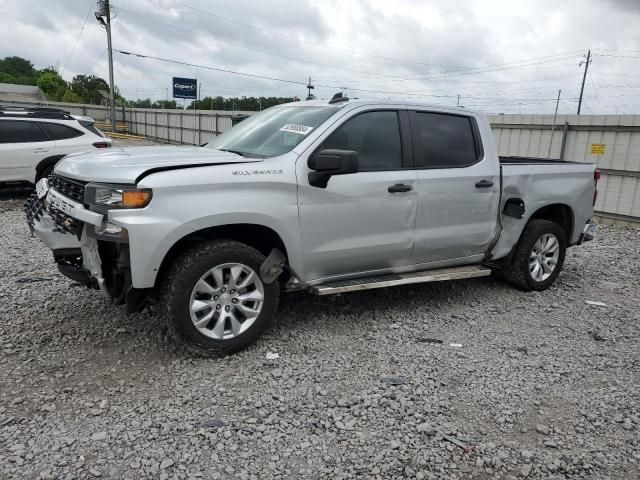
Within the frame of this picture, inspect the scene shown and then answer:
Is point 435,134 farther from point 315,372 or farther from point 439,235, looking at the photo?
point 315,372

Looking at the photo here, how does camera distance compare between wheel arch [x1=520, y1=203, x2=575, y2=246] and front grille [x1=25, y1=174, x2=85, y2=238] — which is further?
wheel arch [x1=520, y1=203, x2=575, y2=246]

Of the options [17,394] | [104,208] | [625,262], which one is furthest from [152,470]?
[625,262]

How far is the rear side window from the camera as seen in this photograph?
394 inches

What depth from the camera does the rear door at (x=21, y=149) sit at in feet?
31.3

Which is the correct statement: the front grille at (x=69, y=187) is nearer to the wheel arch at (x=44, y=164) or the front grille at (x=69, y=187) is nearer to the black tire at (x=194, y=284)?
the black tire at (x=194, y=284)

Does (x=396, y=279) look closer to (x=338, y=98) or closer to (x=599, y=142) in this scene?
(x=338, y=98)

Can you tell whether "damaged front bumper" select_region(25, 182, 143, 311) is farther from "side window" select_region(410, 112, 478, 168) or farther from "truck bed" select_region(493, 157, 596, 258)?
"truck bed" select_region(493, 157, 596, 258)

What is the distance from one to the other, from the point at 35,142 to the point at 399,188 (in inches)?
322

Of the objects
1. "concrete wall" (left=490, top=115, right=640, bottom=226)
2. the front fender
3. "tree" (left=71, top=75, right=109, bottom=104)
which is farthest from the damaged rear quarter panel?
"tree" (left=71, top=75, right=109, bottom=104)

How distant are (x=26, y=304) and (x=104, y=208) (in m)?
1.94

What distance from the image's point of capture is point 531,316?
5.00 m

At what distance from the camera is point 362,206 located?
420 centimetres

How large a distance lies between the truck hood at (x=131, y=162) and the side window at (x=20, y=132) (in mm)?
6624

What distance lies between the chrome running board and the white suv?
7.75 metres
